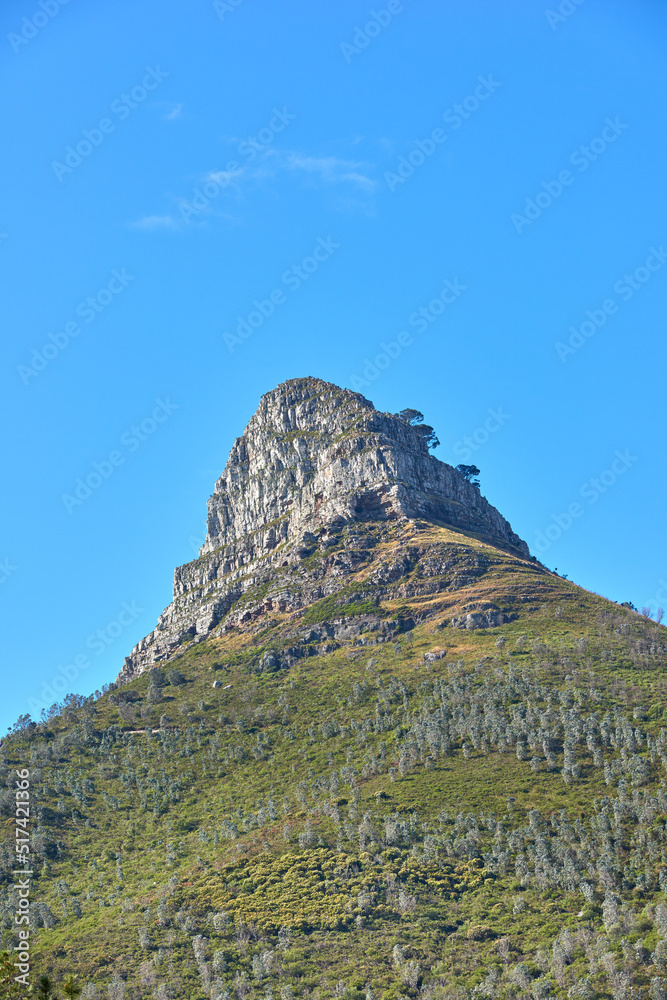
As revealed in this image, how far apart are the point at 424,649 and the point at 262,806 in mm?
42961

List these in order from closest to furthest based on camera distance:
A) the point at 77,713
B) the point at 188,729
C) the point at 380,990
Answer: the point at 380,990 → the point at 188,729 → the point at 77,713

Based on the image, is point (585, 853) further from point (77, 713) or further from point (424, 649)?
point (77, 713)

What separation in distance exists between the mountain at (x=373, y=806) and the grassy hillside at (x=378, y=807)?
1.06 feet

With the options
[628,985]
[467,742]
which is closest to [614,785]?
[467,742]

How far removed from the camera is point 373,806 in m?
115

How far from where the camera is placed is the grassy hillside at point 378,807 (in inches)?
3551

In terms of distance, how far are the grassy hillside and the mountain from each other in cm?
32

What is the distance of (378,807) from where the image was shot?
114562 millimetres

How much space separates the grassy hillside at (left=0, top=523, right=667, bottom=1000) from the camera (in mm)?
90188

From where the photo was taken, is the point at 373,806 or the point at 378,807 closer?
the point at 378,807

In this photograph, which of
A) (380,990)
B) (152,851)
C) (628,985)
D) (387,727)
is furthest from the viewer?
(387,727)

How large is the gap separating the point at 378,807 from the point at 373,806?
2.90 feet

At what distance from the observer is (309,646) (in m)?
173

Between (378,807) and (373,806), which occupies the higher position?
(373,806)
